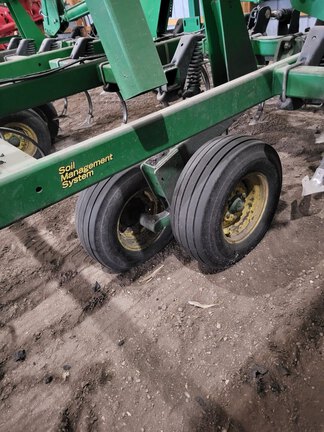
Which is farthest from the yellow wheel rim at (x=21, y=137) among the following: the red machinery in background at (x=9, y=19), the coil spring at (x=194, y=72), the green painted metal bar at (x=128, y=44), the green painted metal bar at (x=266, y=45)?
the red machinery in background at (x=9, y=19)

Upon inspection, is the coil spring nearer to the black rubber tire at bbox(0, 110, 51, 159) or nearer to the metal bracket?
the metal bracket

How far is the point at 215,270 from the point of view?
249cm

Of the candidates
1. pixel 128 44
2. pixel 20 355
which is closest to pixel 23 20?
pixel 128 44

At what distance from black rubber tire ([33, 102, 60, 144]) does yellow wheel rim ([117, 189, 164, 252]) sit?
266 cm

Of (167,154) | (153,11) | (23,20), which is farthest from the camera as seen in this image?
(23,20)

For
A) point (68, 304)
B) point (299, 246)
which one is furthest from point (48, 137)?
point (299, 246)

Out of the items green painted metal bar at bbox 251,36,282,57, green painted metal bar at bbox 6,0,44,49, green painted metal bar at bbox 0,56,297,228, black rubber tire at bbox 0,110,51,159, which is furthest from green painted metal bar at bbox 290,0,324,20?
green painted metal bar at bbox 6,0,44,49

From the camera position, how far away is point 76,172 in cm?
156

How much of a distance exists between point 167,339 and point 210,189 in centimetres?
90

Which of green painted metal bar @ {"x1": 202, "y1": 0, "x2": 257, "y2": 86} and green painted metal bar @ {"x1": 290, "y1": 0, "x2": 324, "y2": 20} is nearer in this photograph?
green painted metal bar @ {"x1": 202, "y1": 0, "x2": 257, "y2": 86}

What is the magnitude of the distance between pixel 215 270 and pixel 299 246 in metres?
0.64

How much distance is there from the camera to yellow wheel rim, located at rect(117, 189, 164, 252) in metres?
2.50

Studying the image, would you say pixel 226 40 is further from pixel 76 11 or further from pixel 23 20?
pixel 23 20

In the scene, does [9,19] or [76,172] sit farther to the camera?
[9,19]
